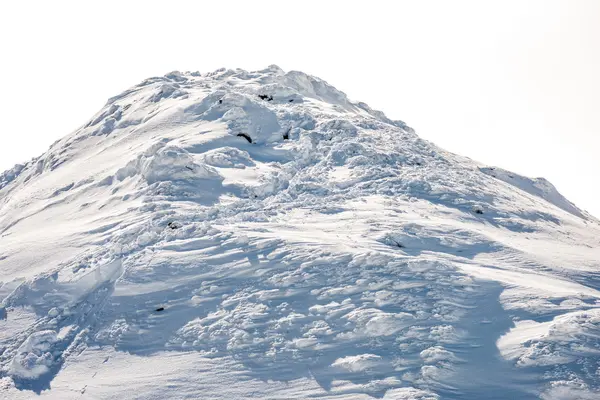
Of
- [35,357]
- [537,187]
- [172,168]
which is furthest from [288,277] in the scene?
[537,187]

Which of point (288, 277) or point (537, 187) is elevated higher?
point (537, 187)

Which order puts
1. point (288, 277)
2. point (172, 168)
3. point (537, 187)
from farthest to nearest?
point (537, 187) < point (172, 168) < point (288, 277)

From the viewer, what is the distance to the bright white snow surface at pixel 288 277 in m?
9.01

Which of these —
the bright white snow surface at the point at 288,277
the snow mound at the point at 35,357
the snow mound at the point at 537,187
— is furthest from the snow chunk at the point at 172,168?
the snow mound at the point at 537,187

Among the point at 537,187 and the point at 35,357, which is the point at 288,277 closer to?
the point at 35,357

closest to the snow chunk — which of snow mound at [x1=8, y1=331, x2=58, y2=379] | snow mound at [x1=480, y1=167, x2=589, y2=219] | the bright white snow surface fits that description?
the bright white snow surface

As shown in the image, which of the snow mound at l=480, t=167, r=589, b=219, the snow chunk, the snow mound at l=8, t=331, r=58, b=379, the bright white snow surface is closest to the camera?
the bright white snow surface

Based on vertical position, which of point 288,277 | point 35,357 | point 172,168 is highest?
point 172,168

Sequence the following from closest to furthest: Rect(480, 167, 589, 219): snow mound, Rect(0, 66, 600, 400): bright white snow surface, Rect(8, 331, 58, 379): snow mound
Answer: Rect(0, 66, 600, 400): bright white snow surface
Rect(8, 331, 58, 379): snow mound
Rect(480, 167, 589, 219): snow mound

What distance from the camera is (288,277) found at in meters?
11.1

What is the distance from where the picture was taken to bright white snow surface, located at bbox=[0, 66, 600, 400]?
9.01 meters

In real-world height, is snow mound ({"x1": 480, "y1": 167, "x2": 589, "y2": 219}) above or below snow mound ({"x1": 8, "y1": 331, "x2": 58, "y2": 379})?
above

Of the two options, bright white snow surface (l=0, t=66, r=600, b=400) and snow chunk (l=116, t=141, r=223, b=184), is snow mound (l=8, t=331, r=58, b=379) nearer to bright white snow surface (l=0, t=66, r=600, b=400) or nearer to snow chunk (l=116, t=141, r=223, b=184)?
bright white snow surface (l=0, t=66, r=600, b=400)

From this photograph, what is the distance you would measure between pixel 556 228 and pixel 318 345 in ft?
33.6
